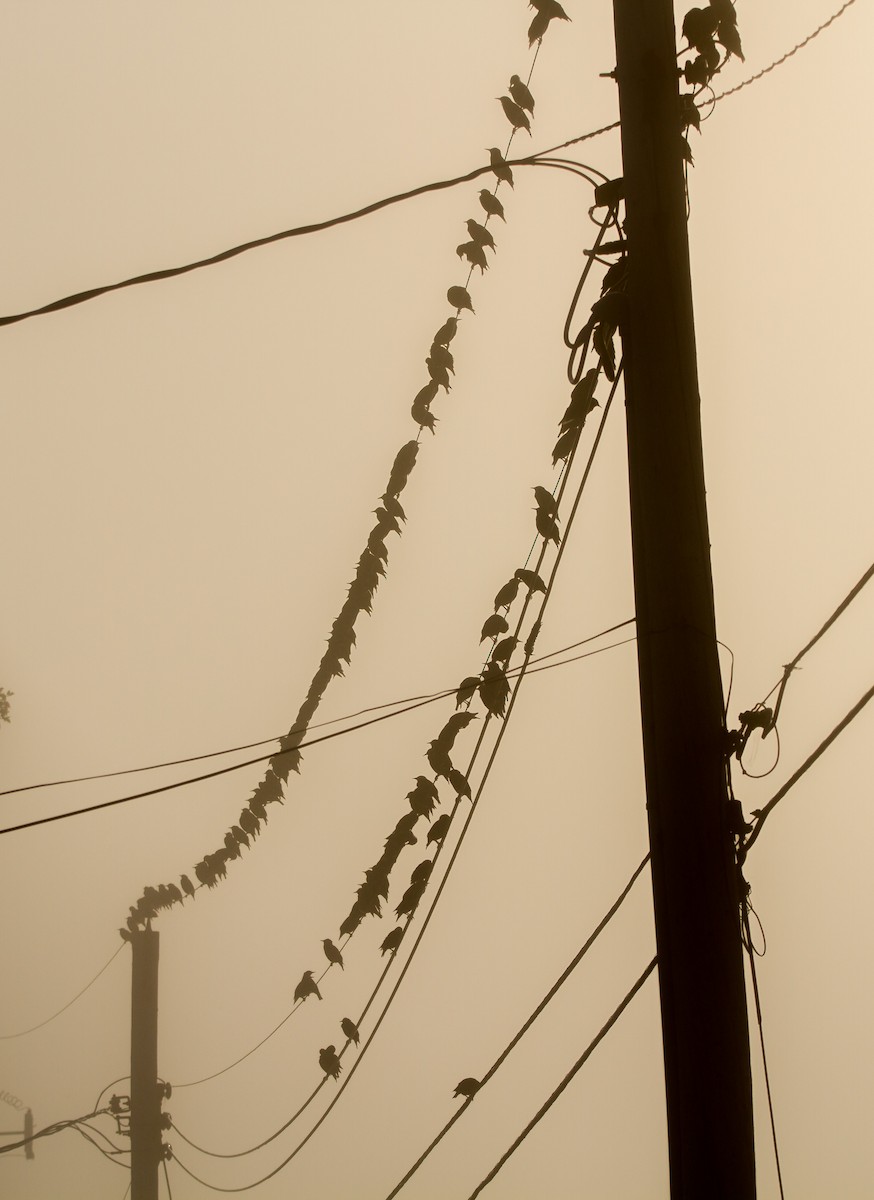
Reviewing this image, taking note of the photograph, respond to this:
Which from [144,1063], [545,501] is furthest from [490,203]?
[144,1063]

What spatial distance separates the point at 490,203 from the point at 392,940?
4311mm

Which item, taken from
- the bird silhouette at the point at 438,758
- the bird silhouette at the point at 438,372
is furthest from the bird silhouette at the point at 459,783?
the bird silhouette at the point at 438,372

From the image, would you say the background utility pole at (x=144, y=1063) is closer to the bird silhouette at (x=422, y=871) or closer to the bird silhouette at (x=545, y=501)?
the bird silhouette at (x=422, y=871)

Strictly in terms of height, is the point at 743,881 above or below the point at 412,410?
below

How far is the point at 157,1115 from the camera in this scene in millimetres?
13477

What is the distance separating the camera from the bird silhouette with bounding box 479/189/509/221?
6934mm

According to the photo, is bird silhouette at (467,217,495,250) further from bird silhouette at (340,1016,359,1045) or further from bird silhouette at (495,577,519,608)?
bird silhouette at (340,1016,359,1045)

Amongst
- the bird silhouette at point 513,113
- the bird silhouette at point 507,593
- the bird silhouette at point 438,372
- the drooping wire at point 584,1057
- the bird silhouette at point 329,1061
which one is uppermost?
the bird silhouette at point 513,113

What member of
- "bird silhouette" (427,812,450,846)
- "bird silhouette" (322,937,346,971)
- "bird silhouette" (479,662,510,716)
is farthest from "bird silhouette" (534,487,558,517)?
"bird silhouette" (322,937,346,971)

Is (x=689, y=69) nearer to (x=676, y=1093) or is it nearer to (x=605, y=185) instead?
(x=605, y=185)

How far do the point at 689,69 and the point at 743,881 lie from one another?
3.20m

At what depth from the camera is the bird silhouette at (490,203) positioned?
6934 millimetres

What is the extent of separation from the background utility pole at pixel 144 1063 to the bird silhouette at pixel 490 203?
9.56 meters

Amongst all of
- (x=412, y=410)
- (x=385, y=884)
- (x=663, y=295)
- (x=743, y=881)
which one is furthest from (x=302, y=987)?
(x=663, y=295)
